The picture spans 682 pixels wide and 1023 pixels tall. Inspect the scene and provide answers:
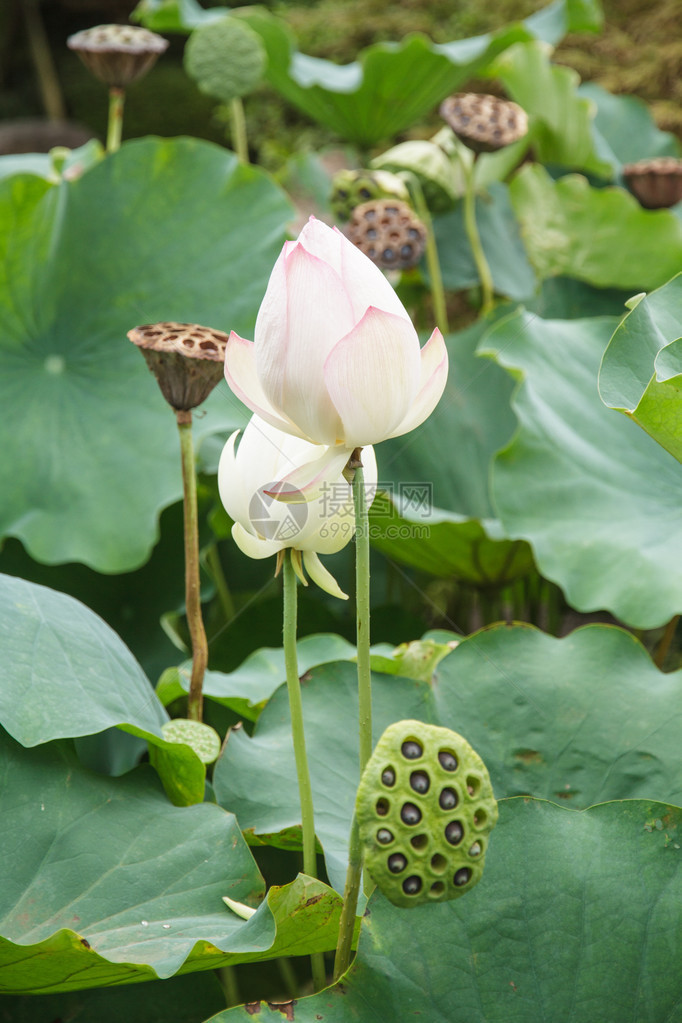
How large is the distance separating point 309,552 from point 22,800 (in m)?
0.25

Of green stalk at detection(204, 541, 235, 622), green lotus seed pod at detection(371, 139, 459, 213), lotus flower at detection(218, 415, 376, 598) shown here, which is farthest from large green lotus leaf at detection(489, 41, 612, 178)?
lotus flower at detection(218, 415, 376, 598)

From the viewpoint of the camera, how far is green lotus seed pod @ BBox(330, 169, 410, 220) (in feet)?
3.88

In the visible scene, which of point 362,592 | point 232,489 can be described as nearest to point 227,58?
point 232,489

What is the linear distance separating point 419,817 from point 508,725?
30 centimetres

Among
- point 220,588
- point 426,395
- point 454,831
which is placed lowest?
point 220,588

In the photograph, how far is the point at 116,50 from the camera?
112 cm

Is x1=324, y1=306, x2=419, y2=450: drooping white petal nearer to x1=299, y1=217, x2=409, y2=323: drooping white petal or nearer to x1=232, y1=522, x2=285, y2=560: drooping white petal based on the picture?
x1=299, y1=217, x2=409, y2=323: drooping white petal

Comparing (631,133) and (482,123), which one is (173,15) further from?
(631,133)

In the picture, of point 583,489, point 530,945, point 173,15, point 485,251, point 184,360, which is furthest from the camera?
point 173,15

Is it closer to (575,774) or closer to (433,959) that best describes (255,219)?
(575,774)

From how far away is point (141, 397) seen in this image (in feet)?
3.65

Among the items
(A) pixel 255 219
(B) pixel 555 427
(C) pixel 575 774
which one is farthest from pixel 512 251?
A: (C) pixel 575 774

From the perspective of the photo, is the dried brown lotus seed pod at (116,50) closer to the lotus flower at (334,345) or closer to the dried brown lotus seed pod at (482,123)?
the dried brown lotus seed pod at (482,123)

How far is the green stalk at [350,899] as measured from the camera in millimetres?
394
